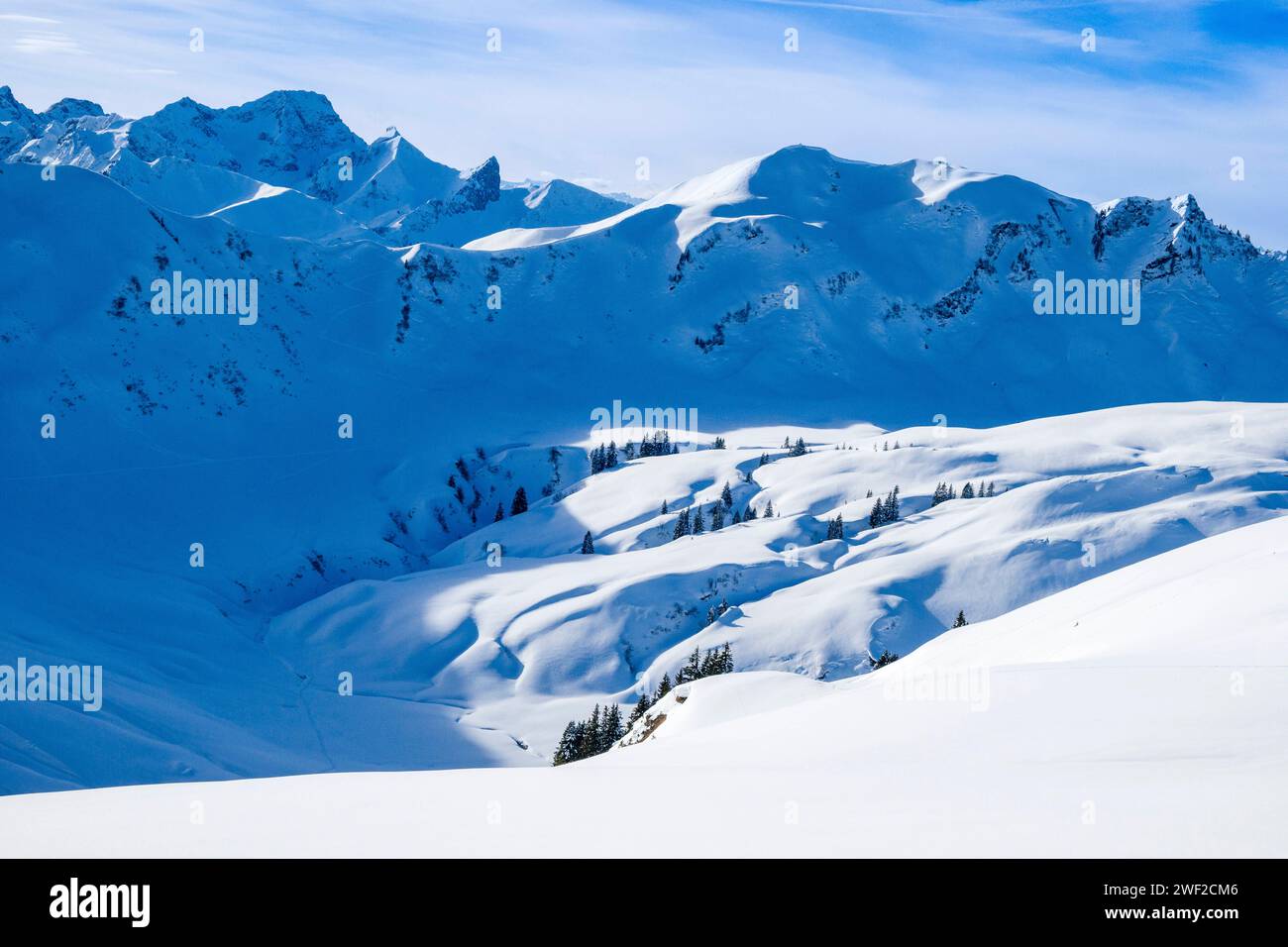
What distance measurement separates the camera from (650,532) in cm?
8531

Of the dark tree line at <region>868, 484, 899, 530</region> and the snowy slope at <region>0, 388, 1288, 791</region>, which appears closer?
the snowy slope at <region>0, 388, 1288, 791</region>

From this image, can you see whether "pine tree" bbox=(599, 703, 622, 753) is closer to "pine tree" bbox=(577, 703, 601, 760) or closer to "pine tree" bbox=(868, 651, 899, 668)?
"pine tree" bbox=(577, 703, 601, 760)

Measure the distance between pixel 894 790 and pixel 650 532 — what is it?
249 feet

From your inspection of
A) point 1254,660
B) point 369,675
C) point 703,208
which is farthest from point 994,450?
point 703,208

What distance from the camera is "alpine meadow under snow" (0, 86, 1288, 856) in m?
10.2

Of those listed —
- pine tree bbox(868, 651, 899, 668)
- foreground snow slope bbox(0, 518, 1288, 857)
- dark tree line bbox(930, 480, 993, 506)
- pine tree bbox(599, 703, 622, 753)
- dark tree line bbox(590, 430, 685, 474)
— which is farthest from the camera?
dark tree line bbox(590, 430, 685, 474)

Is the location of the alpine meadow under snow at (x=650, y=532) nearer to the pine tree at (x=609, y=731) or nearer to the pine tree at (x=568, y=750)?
the pine tree at (x=609, y=731)

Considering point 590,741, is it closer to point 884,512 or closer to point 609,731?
point 609,731

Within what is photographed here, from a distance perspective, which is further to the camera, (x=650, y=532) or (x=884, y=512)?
(x=650, y=532)

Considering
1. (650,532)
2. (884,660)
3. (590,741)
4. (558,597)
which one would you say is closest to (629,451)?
(650,532)

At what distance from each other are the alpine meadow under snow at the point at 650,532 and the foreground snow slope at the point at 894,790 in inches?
3.0

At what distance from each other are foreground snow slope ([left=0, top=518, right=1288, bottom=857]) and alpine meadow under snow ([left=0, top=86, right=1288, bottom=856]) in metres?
0.08

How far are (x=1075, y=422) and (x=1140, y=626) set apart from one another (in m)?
91.1

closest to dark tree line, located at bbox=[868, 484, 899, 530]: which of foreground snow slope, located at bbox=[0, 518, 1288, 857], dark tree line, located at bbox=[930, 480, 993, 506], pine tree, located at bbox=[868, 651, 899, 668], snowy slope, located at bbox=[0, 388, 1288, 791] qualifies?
snowy slope, located at bbox=[0, 388, 1288, 791]
